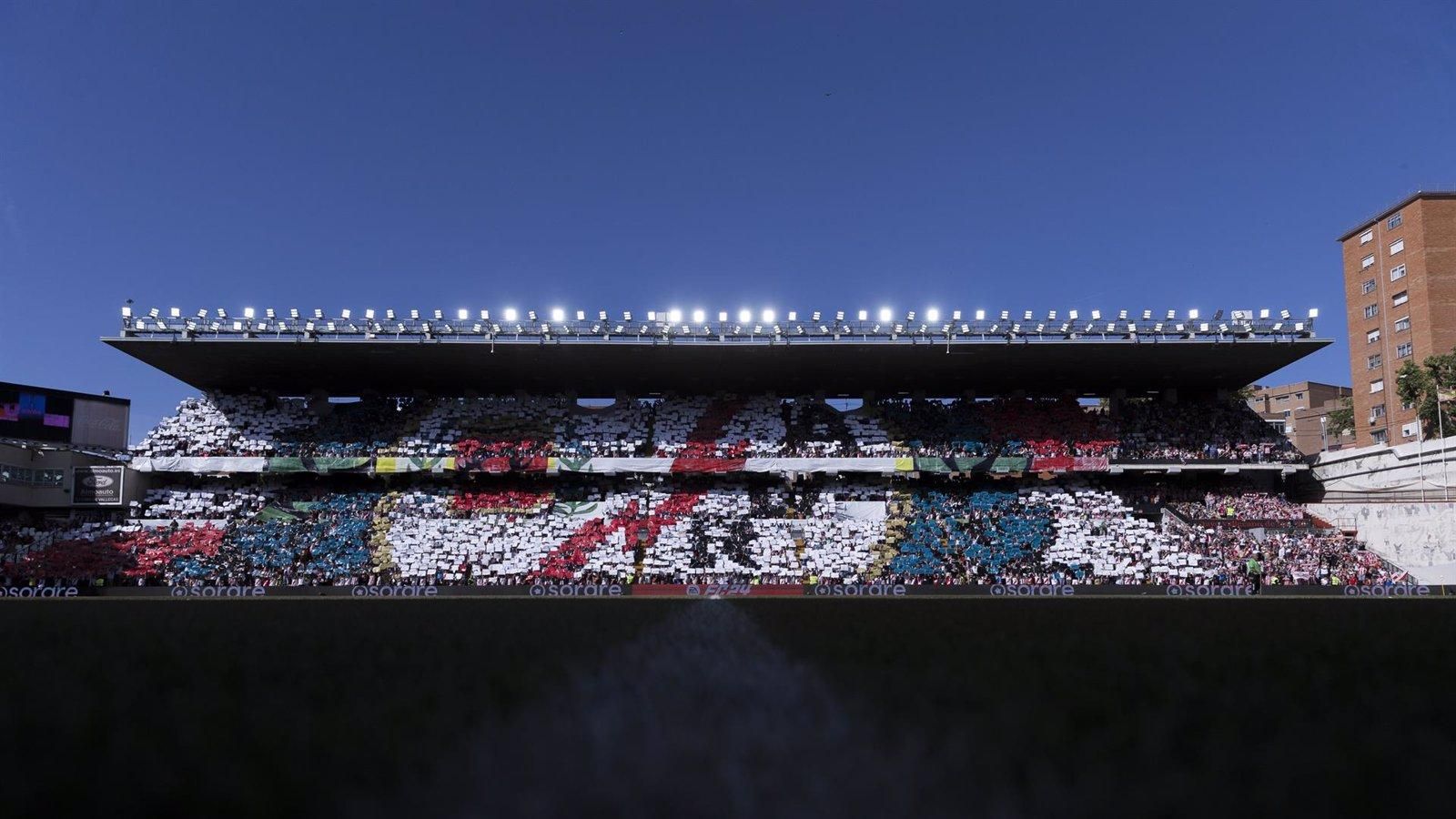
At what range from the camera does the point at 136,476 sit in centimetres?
5531

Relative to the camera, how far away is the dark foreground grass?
5012mm

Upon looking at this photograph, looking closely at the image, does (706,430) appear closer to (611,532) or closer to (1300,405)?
(611,532)

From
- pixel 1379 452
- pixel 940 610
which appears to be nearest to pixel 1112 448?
pixel 1379 452

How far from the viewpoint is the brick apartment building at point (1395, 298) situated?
255ft

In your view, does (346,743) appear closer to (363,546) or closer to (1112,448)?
(363,546)

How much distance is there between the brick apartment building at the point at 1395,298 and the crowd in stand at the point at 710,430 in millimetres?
29272

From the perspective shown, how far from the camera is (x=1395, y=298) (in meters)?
81.6

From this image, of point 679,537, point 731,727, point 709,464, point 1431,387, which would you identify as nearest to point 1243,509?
point 1431,387

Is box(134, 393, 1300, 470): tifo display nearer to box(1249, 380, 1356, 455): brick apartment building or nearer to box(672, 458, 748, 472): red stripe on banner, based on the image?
box(672, 458, 748, 472): red stripe on banner

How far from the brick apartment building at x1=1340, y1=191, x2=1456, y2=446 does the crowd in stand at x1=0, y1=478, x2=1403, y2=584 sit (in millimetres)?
36484

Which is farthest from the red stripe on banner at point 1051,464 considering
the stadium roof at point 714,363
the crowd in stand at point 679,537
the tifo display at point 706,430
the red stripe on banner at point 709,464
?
the red stripe on banner at point 709,464

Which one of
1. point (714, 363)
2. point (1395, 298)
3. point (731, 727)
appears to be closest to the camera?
point (731, 727)

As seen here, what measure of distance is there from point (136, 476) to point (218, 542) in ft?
32.2

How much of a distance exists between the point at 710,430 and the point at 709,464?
496 cm
